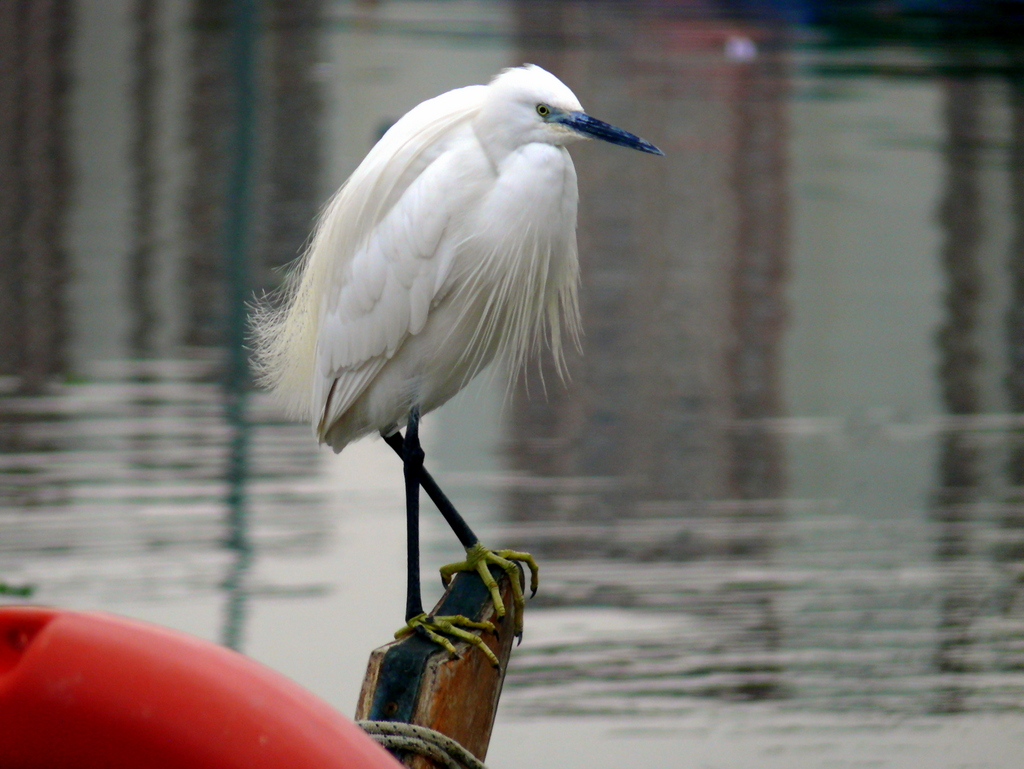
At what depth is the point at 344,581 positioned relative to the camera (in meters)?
4.88

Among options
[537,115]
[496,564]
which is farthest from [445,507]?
[537,115]

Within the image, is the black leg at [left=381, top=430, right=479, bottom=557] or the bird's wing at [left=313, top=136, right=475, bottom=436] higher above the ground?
the bird's wing at [left=313, top=136, right=475, bottom=436]

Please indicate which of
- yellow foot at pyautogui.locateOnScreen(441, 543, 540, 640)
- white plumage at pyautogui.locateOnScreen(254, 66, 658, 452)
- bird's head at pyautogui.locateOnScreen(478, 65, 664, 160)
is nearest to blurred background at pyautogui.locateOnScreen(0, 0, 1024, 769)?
white plumage at pyautogui.locateOnScreen(254, 66, 658, 452)

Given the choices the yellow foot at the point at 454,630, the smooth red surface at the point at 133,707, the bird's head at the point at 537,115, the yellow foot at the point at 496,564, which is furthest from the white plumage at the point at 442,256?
the smooth red surface at the point at 133,707

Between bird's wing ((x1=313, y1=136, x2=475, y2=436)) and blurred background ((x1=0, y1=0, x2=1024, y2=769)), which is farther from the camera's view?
blurred background ((x1=0, y1=0, x2=1024, y2=769))

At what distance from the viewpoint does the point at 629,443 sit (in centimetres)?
648

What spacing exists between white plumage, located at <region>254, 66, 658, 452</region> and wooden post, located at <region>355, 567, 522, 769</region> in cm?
67

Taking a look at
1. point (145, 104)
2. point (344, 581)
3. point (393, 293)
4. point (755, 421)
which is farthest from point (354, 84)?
point (393, 293)

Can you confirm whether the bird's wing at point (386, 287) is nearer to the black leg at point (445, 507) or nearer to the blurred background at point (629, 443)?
the black leg at point (445, 507)

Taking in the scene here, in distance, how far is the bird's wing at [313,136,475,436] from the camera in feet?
8.65

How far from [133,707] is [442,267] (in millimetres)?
1308

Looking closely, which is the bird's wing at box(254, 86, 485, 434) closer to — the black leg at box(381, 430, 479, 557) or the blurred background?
the black leg at box(381, 430, 479, 557)

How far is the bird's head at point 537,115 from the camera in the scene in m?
2.45

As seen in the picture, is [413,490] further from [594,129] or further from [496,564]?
[594,129]
